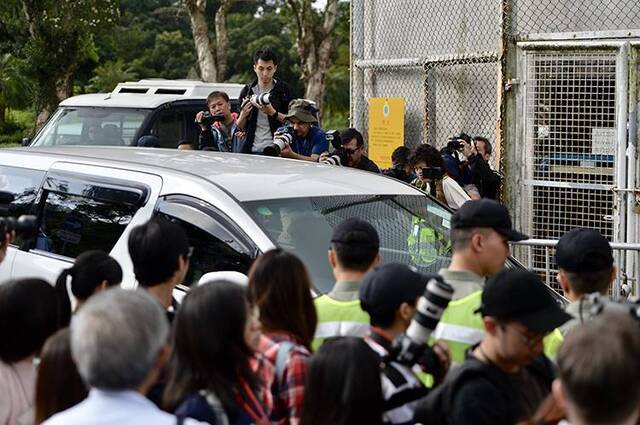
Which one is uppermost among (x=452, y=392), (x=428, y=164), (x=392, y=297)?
(x=428, y=164)

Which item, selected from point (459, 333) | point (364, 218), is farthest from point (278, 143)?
point (459, 333)

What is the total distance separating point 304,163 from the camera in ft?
23.5

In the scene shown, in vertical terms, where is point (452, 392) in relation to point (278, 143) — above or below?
below

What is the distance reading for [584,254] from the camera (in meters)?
4.46

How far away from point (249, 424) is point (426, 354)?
0.66 metres

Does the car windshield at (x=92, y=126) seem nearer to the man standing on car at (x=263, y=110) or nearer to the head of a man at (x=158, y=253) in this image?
the man standing on car at (x=263, y=110)

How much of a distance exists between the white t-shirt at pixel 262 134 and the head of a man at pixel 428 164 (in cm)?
137

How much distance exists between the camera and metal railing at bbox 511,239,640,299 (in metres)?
7.49

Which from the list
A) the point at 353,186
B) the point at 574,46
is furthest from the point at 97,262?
the point at 574,46

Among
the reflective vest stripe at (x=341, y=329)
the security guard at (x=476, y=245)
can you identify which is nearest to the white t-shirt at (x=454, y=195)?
the security guard at (x=476, y=245)

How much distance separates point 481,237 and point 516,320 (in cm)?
104

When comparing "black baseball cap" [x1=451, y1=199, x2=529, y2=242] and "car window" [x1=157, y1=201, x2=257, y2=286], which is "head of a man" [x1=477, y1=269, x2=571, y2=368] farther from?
"car window" [x1=157, y1=201, x2=257, y2=286]

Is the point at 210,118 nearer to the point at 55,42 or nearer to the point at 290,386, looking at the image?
the point at 290,386

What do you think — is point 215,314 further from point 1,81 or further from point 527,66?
point 1,81
